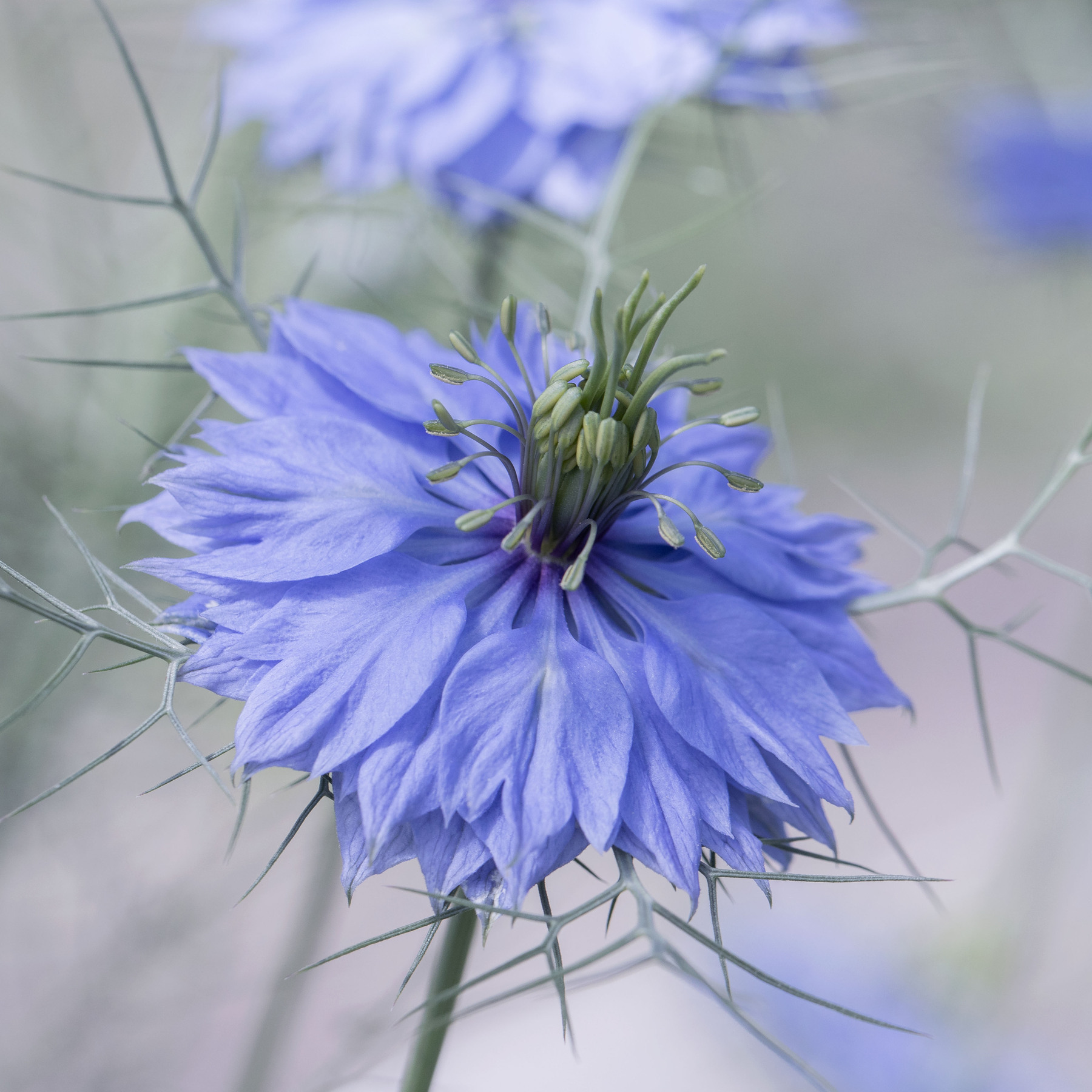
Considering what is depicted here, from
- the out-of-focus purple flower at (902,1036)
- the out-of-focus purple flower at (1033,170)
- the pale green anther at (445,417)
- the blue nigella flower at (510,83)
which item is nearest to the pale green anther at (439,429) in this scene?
the pale green anther at (445,417)

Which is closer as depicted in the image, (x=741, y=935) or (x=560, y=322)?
(x=560, y=322)

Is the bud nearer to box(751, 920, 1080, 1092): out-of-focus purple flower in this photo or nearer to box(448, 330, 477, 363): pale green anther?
box(448, 330, 477, 363): pale green anther

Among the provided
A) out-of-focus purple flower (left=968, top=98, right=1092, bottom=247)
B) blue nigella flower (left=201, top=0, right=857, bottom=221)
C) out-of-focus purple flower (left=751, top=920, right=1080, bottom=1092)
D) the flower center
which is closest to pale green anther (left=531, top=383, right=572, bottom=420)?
the flower center

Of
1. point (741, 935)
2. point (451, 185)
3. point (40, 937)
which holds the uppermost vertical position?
point (451, 185)

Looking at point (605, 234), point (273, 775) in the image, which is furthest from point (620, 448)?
point (273, 775)

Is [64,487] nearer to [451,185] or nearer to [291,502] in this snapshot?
[451,185]

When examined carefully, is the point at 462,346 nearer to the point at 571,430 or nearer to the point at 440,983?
the point at 571,430

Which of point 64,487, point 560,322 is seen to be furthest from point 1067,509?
point 64,487
